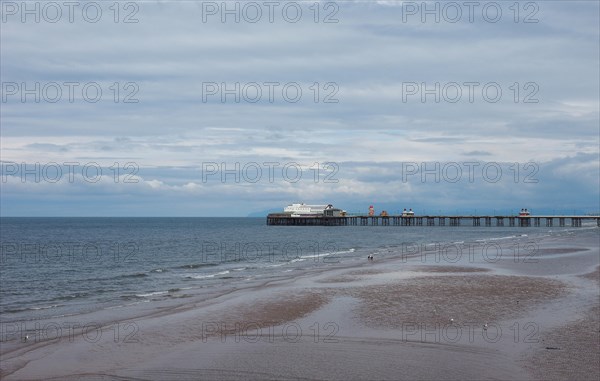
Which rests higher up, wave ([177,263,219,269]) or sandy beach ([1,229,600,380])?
sandy beach ([1,229,600,380])

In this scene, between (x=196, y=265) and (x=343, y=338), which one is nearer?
(x=343, y=338)

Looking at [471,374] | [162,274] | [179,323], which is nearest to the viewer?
[471,374]

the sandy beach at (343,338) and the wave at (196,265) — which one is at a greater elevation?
the sandy beach at (343,338)

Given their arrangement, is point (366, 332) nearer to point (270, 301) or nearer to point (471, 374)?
point (471, 374)

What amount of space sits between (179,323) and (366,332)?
627 centimetres

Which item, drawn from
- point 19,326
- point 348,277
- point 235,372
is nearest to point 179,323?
point 19,326

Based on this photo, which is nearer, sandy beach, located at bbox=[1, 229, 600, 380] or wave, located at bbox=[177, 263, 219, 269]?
sandy beach, located at bbox=[1, 229, 600, 380]

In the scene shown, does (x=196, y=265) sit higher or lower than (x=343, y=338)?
lower

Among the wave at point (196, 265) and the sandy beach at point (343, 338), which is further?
the wave at point (196, 265)

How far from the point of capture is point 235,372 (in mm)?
13969

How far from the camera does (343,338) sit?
57.5 ft

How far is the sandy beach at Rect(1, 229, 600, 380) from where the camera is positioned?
14.1 m

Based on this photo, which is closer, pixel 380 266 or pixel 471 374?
pixel 471 374

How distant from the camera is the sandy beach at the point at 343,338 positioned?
14.1m
